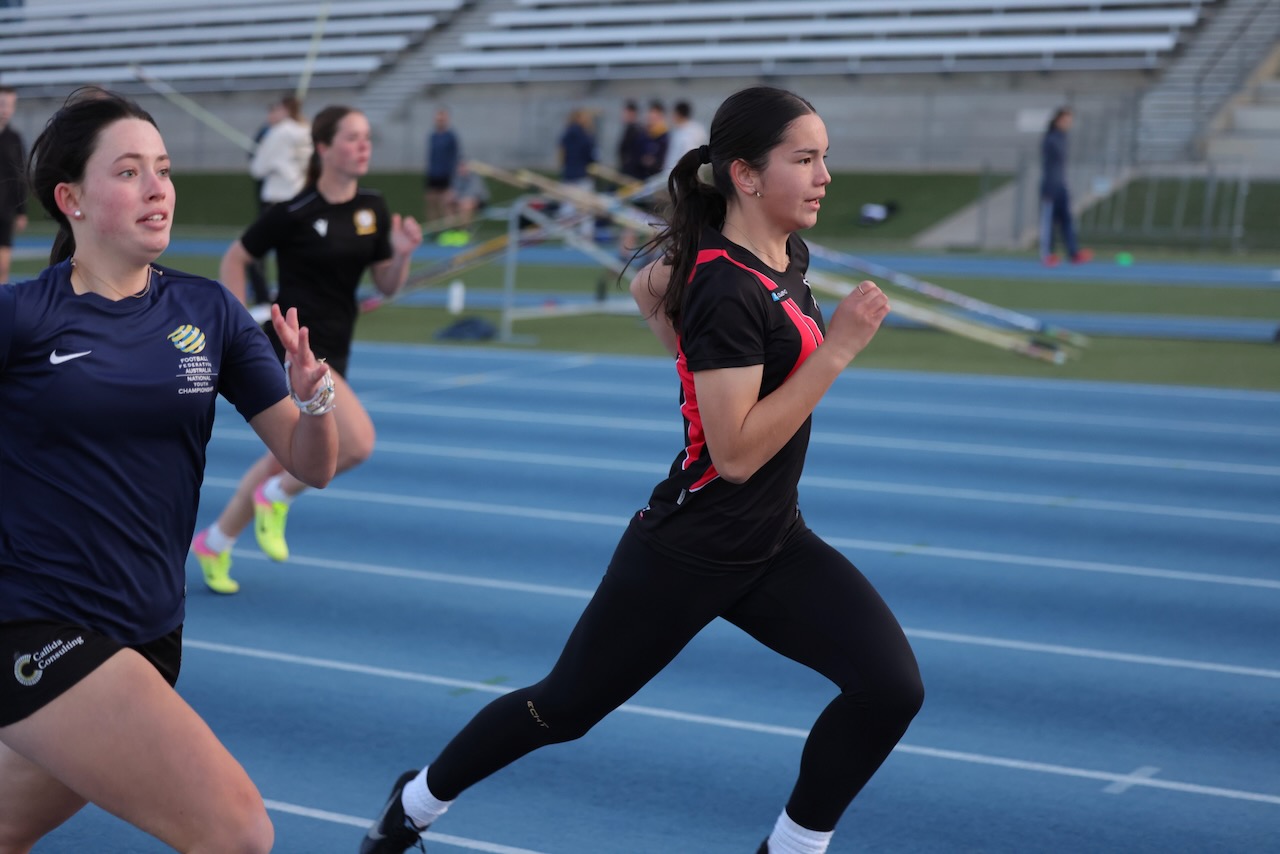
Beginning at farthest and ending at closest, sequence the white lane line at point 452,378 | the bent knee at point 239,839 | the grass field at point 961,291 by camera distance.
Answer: the grass field at point 961,291 < the white lane line at point 452,378 < the bent knee at point 239,839

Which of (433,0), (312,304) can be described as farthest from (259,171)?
(433,0)

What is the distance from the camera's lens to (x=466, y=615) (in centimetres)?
598

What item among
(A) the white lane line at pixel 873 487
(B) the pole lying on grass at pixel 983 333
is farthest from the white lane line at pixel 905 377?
(A) the white lane line at pixel 873 487

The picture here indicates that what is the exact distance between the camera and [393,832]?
3.43 metres

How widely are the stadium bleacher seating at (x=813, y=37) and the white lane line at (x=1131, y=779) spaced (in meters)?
26.0

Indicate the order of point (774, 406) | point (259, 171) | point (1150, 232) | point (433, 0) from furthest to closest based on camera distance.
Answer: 1. point (433, 0)
2. point (1150, 232)
3. point (259, 171)
4. point (774, 406)

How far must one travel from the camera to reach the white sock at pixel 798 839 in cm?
319

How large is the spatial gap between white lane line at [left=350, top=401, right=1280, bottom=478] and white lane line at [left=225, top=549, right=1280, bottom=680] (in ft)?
11.8

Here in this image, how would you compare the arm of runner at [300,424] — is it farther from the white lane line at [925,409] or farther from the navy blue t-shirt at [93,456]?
the white lane line at [925,409]

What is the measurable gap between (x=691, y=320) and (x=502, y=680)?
2430 millimetres

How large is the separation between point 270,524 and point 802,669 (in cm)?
247

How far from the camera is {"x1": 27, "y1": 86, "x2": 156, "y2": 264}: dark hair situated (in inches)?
107

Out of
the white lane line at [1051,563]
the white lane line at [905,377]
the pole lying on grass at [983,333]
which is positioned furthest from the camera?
the pole lying on grass at [983,333]

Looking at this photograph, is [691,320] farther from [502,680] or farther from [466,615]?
[466,615]
